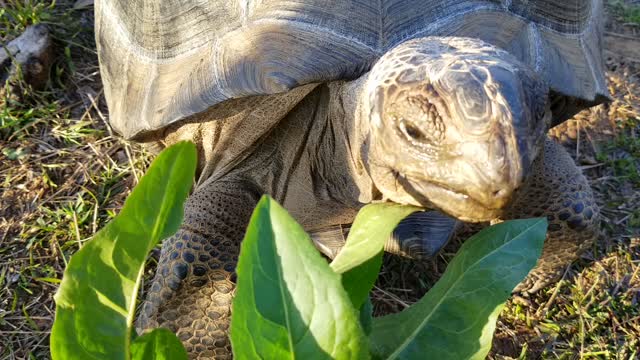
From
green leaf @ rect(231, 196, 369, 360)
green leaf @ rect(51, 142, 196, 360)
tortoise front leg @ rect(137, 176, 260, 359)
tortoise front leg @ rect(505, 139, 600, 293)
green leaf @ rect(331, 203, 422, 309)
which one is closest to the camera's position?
green leaf @ rect(231, 196, 369, 360)

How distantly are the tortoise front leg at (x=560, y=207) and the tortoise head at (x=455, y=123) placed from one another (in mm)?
888

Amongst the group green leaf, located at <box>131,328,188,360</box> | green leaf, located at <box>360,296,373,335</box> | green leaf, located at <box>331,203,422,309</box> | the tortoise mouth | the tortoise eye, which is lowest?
green leaf, located at <box>131,328,188,360</box>

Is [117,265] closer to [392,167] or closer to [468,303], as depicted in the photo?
[392,167]

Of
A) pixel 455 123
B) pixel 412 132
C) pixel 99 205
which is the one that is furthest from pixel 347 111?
pixel 99 205

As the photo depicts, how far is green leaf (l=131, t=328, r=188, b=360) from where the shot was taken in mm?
1456

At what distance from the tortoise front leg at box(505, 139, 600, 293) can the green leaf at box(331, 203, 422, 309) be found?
101cm

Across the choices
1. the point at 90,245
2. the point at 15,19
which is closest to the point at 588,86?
the point at 90,245

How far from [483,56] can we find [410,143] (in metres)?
0.26

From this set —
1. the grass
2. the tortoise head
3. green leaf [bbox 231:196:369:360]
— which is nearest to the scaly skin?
the tortoise head

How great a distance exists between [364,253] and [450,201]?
0.23 m

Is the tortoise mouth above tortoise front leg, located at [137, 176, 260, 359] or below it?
above

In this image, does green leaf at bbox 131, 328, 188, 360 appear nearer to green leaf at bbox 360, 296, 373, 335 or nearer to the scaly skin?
green leaf at bbox 360, 296, 373, 335

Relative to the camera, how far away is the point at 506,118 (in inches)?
52.9

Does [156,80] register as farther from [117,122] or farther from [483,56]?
[483,56]
